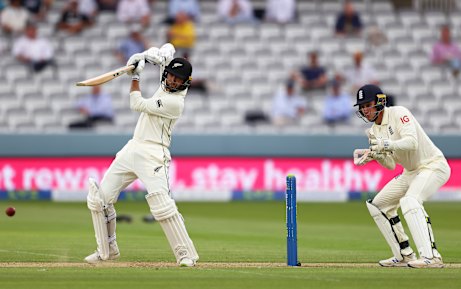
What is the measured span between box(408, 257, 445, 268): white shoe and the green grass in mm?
136

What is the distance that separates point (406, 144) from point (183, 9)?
1323 centimetres

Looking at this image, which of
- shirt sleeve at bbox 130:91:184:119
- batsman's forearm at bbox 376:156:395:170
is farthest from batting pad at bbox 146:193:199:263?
batsman's forearm at bbox 376:156:395:170

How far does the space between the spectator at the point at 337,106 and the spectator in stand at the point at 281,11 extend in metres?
2.66

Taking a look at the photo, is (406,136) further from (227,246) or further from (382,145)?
(227,246)

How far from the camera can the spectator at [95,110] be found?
821 inches

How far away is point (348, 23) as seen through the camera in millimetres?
23078

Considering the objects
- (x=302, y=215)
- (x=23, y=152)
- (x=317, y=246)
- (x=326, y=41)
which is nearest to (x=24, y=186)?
(x=23, y=152)

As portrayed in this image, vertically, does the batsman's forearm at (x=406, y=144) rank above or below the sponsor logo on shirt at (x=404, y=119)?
below

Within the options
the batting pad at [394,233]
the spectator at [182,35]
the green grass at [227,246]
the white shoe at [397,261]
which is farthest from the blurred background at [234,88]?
the white shoe at [397,261]

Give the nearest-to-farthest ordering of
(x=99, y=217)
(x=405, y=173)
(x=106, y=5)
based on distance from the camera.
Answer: (x=99, y=217), (x=405, y=173), (x=106, y=5)

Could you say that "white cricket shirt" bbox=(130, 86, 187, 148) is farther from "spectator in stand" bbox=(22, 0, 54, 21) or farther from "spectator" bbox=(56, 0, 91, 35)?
"spectator in stand" bbox=(22, 0, 54, 21)

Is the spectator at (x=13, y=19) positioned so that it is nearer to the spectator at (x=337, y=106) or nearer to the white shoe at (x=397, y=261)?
the spectator at (x=337, y=106)

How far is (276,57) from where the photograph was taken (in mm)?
22562

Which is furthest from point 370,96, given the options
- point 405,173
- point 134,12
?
point 134,12
